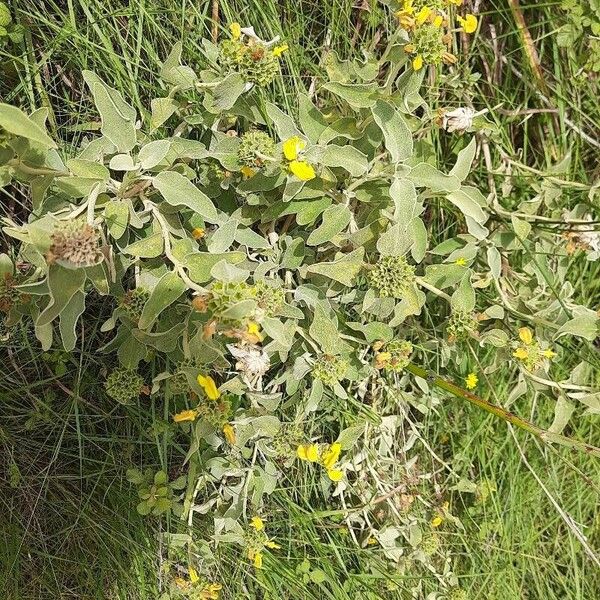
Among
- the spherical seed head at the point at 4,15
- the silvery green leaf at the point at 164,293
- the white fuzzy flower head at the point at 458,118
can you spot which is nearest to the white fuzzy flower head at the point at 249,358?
the silvery green leaf at the point at 164,293

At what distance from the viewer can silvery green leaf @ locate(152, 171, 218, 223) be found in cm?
117

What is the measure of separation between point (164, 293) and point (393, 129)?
515mm

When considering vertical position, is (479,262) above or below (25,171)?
below

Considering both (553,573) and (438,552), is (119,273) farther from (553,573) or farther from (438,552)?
(553,573)

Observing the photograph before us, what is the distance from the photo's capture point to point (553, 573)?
7.25 feet

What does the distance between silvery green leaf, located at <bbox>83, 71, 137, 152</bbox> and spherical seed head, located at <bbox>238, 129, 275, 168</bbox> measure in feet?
0.66

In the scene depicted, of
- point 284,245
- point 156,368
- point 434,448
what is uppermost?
point 284,245

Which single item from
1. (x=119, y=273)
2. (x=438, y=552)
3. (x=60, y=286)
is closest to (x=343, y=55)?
(x=119, y=273)

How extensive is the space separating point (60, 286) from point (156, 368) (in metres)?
0.73

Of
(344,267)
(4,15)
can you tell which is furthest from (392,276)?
(4,15)

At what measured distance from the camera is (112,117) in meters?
1.17

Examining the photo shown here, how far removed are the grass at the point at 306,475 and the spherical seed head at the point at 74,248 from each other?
2.32ft

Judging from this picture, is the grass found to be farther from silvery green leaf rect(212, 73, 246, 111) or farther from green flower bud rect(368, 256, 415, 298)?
green flower bud rect(368, 256, 415, 298)

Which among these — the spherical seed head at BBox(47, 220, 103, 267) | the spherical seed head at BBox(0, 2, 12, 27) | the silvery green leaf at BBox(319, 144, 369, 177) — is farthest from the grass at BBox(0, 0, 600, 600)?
the spherical seed head at BBox(47, 220, 103, 267)
